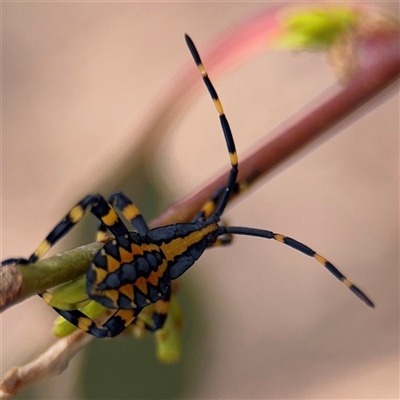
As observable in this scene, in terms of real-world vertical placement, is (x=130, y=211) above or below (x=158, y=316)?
above

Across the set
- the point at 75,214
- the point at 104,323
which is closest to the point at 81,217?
the point at 75,214

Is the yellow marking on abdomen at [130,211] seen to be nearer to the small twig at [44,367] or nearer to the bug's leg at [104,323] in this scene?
the bug's leg at [104,323]

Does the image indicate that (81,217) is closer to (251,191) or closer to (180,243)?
(180,243)

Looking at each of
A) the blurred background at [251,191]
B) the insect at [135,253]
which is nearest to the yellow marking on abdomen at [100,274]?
the insect at [135,253]

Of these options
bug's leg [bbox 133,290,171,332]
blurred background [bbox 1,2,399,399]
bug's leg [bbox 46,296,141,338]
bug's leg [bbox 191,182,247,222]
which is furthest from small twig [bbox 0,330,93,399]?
blurred background [bbox 1,2,399,399]

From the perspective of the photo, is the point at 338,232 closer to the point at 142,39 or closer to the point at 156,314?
the point at 142,39
